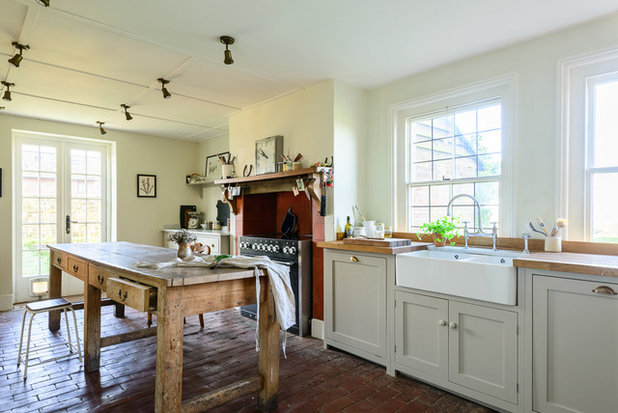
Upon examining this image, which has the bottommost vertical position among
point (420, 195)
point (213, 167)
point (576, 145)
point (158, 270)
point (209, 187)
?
point (158, 270)

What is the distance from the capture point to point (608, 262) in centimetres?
203

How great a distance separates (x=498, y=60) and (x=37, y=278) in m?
6.39

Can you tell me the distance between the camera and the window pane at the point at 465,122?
3184 mm

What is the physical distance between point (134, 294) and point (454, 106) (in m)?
3.02

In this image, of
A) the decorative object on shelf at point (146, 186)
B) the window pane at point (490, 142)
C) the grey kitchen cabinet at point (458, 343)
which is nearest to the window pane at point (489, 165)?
the window pane at point (490, 142)

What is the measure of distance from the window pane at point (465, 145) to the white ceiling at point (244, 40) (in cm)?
70

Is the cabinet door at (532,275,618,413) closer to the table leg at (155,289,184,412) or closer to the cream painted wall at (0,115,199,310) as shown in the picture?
the table leg at (155,289,184,412)

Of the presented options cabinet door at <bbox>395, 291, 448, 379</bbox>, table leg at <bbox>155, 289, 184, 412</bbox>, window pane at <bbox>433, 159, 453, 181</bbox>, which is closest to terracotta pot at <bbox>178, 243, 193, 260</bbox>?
table leg at <bbox>155, 289, 184, 412</bbox>

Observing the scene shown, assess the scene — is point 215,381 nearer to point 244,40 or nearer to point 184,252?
point 184,252

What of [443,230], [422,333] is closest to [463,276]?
[422,333]

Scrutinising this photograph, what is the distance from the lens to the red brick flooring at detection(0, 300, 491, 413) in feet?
7.75

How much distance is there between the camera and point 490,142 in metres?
3.06

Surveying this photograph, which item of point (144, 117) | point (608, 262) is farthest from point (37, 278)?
point (608, 262)

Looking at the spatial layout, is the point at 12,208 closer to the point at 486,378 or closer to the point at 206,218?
the point at 206,218
